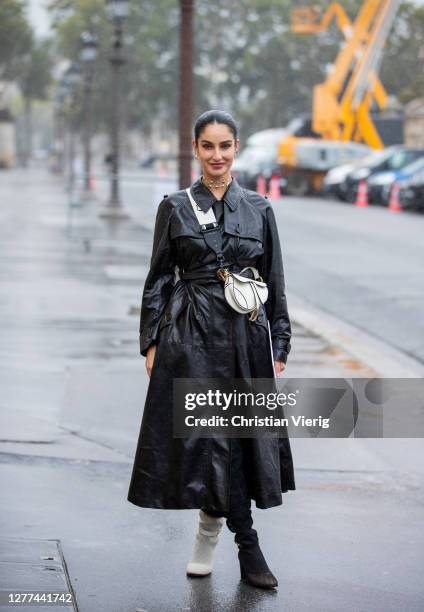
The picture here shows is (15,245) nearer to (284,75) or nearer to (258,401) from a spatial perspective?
(258,401)

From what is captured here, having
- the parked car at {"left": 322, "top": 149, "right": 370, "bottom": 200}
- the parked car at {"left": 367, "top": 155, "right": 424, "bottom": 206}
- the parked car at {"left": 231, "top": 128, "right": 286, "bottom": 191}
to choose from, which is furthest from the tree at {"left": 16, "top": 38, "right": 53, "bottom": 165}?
the parked car at {"left": 367, "top": 155, "right": 424, "bottom": 206}

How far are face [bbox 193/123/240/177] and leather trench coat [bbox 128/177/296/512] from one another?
9cm

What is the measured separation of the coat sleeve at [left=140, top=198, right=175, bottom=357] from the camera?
5.14 m

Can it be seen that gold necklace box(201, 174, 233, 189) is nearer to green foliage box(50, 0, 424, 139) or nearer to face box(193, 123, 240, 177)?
face box(193, 123, 240, 177)

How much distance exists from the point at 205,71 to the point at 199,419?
125331 mm

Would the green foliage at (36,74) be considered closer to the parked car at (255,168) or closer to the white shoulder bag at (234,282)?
the parked car at (255,168)

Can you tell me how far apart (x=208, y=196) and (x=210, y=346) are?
22.2 inches

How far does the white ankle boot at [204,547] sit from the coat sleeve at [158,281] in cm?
70

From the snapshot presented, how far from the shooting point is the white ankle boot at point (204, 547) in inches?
207

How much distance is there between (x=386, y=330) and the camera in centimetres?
1351

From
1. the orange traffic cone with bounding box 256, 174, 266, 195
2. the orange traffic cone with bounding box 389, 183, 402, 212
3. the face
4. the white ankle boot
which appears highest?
the face

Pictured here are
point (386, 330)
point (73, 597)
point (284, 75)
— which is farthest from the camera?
point (284, 75)

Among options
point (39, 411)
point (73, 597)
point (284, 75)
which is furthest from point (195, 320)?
point (284, 75)

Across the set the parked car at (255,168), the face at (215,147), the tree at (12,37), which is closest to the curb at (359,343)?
the face at (215,147)
